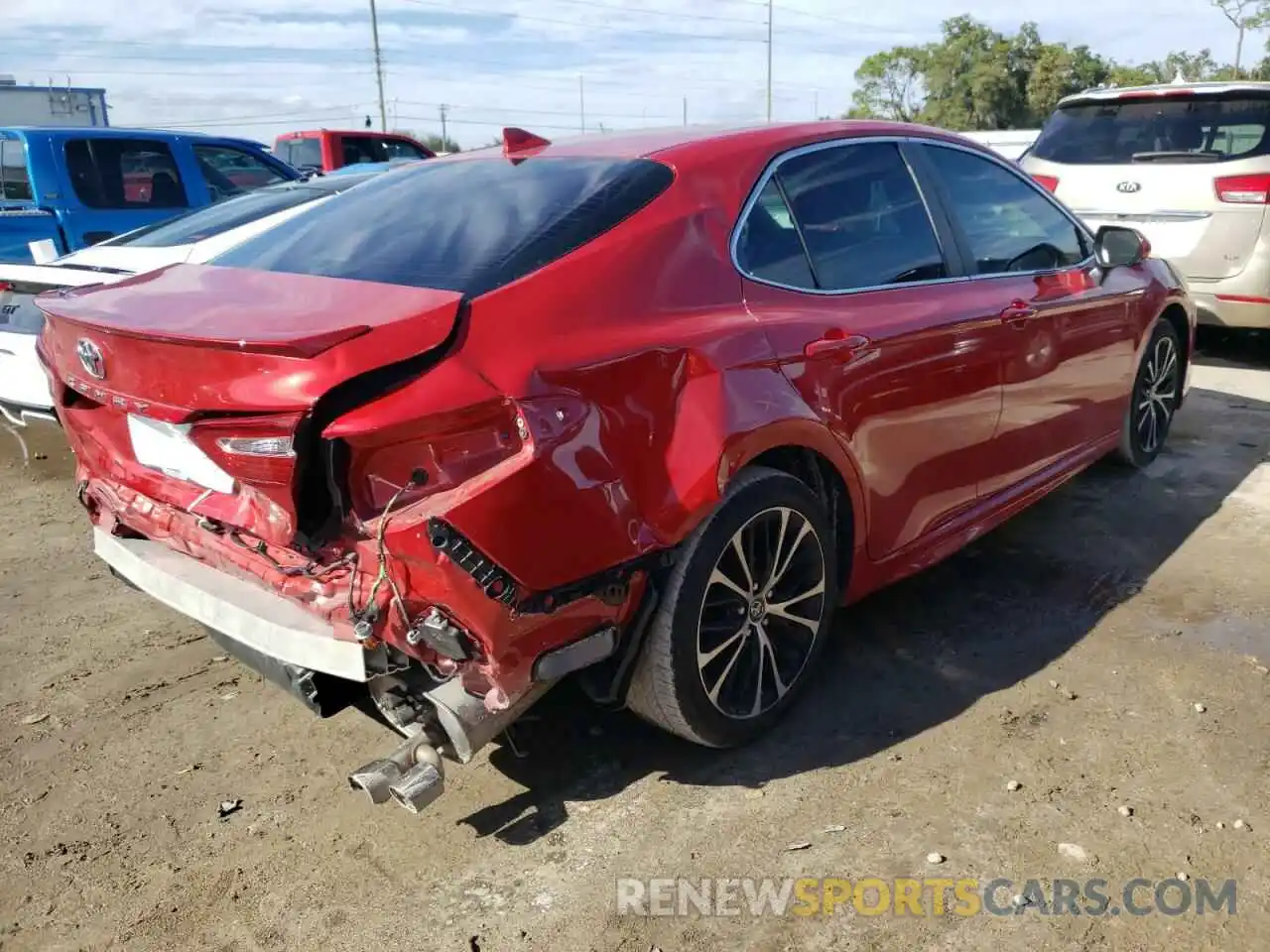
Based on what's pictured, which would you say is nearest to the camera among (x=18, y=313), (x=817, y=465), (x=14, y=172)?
(x=817, y=465)

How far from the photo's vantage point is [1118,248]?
14.6ft

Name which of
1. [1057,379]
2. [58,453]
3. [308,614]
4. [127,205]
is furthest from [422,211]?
[127,205]

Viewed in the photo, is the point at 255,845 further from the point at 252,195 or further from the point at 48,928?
A: the point at 252,195

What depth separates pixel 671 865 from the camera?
250cm

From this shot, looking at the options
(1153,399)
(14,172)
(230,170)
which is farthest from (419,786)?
(230,170)

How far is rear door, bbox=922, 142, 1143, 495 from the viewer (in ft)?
12.1

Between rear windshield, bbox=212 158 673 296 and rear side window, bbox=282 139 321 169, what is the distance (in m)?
13.3

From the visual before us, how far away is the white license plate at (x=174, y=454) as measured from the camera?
241 cm

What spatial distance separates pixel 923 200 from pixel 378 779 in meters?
A: 2.55

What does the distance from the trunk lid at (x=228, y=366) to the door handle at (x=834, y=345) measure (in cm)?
104

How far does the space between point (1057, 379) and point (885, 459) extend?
1.30 metres

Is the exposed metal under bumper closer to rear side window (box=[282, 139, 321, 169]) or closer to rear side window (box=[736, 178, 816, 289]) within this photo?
rear side window (box=[736, 178, 816, 289])

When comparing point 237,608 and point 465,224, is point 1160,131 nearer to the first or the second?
point 465,224

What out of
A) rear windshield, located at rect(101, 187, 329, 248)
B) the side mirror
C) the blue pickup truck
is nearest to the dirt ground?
the side mirror
